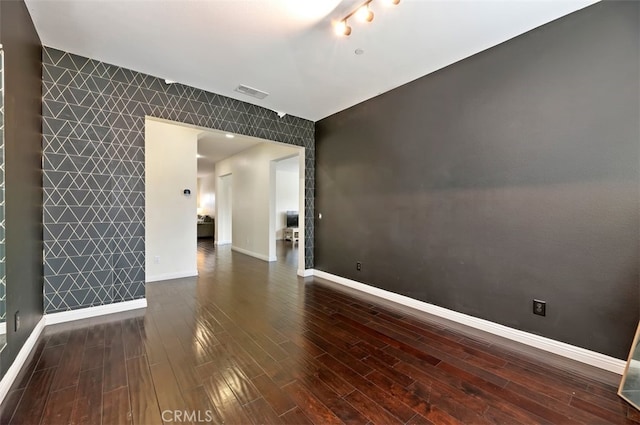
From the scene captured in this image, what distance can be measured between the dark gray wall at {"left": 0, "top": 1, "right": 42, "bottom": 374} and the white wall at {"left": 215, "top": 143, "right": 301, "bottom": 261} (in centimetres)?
359

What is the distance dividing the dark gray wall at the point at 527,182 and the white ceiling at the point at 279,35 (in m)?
0.31

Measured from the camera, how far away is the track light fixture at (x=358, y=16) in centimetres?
198

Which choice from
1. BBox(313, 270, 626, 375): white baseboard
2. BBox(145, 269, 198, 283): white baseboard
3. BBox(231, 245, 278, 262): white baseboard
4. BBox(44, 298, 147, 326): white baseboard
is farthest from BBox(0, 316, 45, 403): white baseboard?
BBox(231, 245, 278, 262): white baseboard

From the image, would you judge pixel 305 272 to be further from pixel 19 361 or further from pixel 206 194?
pixel 206 194

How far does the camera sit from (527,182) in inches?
93.1

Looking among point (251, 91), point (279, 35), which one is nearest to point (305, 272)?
point (251, 91)

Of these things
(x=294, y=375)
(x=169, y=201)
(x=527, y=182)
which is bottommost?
(x=294, y=375)

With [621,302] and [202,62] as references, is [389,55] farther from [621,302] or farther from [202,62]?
[621,302]

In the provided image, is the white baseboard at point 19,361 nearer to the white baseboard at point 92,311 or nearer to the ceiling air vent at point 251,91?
the white baseboard at point 92,311

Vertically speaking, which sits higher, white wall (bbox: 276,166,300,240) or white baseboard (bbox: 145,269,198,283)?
white wall (bbox: 276,166,300,240)

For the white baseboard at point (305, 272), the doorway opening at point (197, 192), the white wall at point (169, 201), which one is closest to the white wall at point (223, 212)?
the doorway opening at point (197, 192)

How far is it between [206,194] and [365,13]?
11.6m

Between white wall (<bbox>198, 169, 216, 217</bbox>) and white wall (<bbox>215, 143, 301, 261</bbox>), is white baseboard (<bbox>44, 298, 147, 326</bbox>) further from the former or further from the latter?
white wall (<bbox>198, 169, 216, 217</bbox>)

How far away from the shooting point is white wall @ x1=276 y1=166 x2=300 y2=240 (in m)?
10.4
